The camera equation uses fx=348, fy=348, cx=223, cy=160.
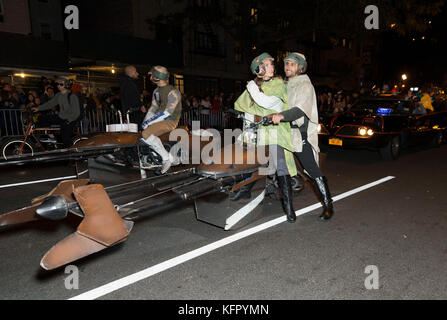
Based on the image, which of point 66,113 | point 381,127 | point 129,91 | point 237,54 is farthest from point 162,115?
point 237,54

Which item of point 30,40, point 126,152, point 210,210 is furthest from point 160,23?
point 210,210

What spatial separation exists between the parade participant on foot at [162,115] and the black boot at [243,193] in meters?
1.70

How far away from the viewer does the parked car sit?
873 centimetres

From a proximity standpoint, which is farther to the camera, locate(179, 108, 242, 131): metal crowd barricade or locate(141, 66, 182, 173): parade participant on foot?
locate(179, 108, 242, 131): metal crowd barricade

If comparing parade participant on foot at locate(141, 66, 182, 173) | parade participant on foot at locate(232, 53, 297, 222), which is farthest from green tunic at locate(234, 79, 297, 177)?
parade participant on foot at locate(141, 66, 182, 173)

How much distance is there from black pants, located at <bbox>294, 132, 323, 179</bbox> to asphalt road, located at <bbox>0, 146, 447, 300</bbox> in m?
0.64

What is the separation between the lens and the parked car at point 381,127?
8734 millimetres

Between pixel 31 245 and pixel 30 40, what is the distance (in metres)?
16.5

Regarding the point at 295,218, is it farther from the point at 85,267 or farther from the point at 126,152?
the point at 126,152

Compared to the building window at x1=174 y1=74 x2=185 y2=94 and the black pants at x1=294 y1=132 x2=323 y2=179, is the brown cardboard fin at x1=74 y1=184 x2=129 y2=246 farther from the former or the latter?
the building window at x1=174 y1=74 x2=185 y2=94

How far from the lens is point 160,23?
67.1 ft

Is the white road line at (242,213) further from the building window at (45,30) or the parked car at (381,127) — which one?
the building window at (45,30)

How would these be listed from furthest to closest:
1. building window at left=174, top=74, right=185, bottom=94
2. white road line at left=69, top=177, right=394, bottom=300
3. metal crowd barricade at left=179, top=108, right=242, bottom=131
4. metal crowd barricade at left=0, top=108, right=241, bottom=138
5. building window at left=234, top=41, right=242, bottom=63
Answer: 1. building window at left=234, top=41, right=242, bottom=63
2. building window at left=174, top=74, right=185, bottom=94
3. metal crowd barricade at left=179, top=108, right=242, bottom=131
4. metal crowd barricade at left=0, top=108, right=241, bottom=138
5. white road line at left=69, top=177, right=394, bottom=300

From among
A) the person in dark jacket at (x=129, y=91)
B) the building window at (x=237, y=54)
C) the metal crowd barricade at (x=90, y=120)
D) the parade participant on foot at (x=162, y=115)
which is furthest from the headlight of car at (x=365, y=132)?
the building window at (x=237, y=54)
